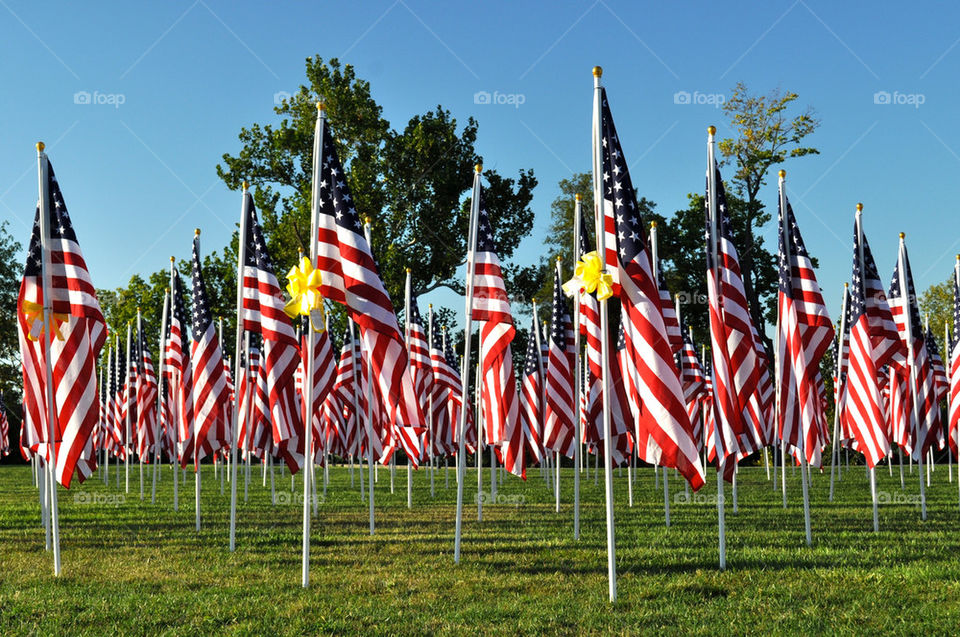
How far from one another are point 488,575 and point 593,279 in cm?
A: 409

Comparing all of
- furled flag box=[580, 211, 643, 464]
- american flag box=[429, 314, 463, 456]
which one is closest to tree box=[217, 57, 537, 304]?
american flag box=[429, 314, 463, 456]

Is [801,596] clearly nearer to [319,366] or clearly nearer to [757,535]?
[757,535]

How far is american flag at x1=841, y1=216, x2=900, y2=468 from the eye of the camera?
15859 mm

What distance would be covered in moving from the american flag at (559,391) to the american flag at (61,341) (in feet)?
28.4

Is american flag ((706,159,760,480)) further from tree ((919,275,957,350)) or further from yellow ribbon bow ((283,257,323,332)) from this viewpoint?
tree ((919,275,957,350))

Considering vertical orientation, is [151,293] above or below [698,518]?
above

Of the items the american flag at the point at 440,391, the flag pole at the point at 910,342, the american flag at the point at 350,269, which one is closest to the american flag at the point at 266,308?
the american flag at the point at 350,269

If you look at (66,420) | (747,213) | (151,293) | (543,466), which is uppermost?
(747,213)

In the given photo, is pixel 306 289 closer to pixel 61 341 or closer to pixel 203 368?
pixel 61 341

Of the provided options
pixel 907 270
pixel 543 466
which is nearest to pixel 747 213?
pixel 543 466

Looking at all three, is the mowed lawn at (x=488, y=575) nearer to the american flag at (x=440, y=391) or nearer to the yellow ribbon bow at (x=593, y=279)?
the yellow ribbon bow at (x=593, y=279)

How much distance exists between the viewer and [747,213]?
49.1 m

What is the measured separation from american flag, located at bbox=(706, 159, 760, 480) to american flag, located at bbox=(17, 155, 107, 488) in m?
8.49

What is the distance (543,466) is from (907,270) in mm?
22459
